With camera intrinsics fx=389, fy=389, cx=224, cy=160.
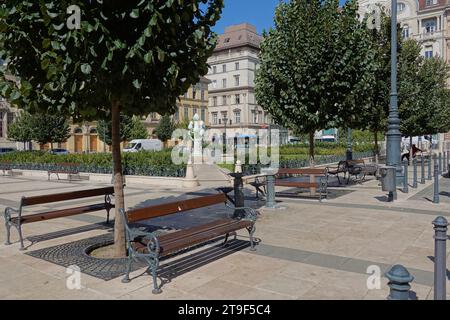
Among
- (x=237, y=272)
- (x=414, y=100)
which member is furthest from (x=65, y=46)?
(x=414, y=100)

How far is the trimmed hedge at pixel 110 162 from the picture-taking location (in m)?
17.1

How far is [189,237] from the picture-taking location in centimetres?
512

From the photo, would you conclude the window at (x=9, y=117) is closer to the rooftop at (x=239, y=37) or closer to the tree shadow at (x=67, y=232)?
the rooftop at (x=239, y=37)

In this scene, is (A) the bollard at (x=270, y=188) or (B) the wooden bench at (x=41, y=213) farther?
(A) the bollard at (x=270, y=188)

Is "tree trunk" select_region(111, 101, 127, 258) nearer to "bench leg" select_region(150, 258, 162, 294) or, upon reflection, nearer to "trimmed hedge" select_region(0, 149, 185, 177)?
"bench leg" select_region(150, 258, 162, 294)

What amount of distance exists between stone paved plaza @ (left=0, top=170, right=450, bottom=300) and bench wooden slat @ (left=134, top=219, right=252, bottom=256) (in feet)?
1.34


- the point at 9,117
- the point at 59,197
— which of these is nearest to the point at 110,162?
the point at 59,197

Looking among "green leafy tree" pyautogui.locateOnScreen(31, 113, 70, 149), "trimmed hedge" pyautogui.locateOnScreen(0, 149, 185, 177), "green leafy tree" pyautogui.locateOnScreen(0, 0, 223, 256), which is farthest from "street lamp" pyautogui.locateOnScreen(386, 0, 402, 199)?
"green leafy tree" pyautogui.locateOnScreen(31, 113, 70, 149)

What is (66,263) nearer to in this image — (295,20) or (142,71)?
(142,71)

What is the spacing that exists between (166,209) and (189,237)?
1.91 feet

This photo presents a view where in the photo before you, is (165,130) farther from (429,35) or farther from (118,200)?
(118,200)

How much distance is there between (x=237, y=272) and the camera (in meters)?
5.04

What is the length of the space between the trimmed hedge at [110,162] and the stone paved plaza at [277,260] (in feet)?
24.6

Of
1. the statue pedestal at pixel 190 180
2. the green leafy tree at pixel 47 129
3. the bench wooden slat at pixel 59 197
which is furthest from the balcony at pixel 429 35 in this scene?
the bench wooden slat at pixel 59 197
